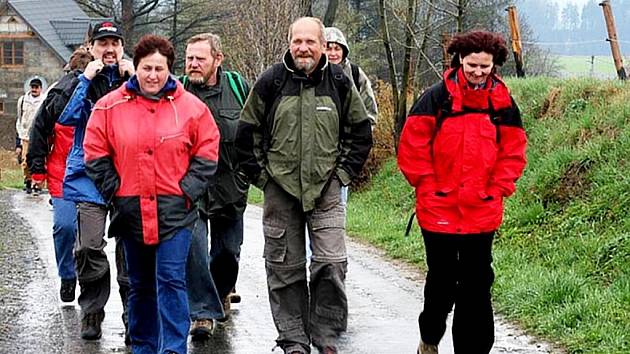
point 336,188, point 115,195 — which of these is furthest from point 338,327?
point 115,195

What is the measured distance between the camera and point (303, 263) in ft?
22.6

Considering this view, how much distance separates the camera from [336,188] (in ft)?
22.2

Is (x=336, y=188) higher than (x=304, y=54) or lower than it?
lower

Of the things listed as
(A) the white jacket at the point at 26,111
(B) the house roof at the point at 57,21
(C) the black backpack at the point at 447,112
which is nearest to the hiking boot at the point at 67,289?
(C) the black backpack at the point at 447,112

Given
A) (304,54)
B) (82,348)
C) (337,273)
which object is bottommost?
(82,348)

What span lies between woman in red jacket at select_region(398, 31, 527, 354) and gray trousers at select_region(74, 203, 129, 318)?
225 centimetres

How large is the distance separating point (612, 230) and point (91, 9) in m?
47.5

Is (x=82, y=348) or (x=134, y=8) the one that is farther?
(x=134, y=8)

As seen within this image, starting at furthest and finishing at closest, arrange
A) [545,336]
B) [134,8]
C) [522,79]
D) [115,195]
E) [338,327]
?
[134,8] → [522,79] → [545,336] → [338,327] → [115,195]

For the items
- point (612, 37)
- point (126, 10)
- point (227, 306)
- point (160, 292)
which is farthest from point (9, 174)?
point (126, 10)

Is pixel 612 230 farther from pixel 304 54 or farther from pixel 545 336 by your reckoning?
pixel 304 54

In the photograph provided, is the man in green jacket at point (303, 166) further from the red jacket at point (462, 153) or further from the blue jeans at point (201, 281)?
the blue jeans at point (201, 281)

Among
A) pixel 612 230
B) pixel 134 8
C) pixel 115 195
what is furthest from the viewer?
pixel 134 8

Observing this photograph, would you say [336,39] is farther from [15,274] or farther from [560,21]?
[560,21]
